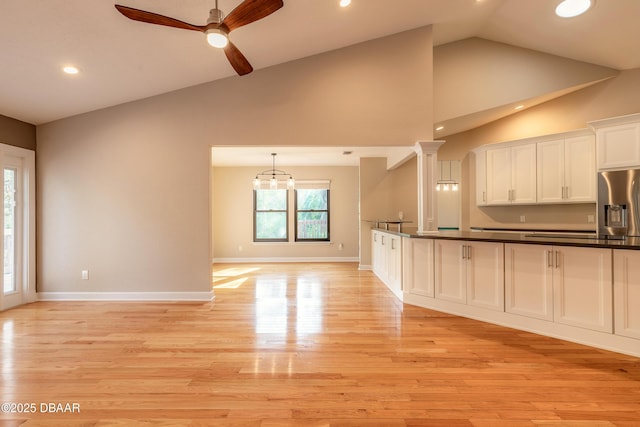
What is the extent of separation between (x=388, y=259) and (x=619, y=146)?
12.3 ft

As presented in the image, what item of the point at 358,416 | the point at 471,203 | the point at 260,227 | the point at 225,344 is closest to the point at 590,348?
the point at 358,416

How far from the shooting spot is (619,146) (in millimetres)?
4211

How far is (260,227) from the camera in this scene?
821cm

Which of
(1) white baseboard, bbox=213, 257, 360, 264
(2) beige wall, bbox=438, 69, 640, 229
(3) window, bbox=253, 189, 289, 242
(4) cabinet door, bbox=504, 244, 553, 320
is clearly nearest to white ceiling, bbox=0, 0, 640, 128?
(2) beige wall, bbox=438, 69, 640, 229

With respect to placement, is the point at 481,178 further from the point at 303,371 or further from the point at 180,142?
the point at 180,142

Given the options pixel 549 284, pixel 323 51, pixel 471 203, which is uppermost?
pixel 323 51

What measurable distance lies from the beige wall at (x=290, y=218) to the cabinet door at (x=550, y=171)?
4.18 metres

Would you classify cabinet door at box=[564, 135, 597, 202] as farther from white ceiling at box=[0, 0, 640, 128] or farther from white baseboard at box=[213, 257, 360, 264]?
white baseboard at box=[213, 257, 360, 264]

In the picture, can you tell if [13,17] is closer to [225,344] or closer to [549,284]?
[225,344]

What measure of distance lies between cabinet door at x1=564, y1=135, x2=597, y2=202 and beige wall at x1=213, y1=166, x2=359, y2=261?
4549 millimetres

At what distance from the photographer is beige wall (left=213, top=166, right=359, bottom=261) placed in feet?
26.5

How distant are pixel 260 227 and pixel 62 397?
249 inches

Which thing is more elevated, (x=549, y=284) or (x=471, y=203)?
(x=471, y=203)

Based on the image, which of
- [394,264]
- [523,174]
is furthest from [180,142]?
[523,174]
